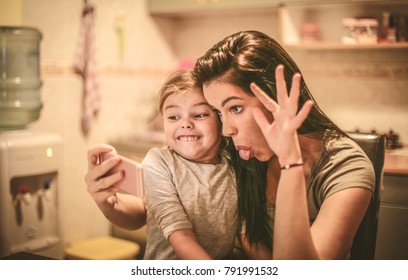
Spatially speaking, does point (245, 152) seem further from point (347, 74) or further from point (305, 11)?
point (305, 11)

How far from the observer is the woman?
119cm

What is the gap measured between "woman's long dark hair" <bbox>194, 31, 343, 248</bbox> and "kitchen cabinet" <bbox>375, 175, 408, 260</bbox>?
1.23 feet

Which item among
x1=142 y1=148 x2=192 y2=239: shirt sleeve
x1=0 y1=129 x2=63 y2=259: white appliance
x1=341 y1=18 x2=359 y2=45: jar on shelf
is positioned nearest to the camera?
x1=142 y1=148 x2=192 y2=239: shirt sleeve

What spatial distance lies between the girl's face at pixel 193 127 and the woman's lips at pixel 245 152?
0.24ft

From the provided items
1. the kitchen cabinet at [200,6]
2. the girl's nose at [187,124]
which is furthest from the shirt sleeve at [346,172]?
the kitchen cabinet at [200,6]

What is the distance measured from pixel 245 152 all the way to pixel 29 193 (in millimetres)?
817

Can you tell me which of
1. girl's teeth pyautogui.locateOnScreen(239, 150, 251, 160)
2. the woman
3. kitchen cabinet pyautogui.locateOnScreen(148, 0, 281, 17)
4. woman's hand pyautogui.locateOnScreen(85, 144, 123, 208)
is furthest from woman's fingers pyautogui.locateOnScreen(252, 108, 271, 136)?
kitchen cabinet pyautogui.locateOnScreen(148, 0, 281, 17)

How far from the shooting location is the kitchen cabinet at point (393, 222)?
1.48 metres

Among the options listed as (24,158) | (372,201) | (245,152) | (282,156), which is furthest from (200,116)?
(24,158)

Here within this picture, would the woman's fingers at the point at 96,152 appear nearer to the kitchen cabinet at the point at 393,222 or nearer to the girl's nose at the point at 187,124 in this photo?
the girl's nose at the point at 187,124

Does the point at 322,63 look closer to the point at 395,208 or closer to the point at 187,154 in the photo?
the point at 395,208

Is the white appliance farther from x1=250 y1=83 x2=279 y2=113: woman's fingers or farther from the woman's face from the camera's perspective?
x1=250 y1=83 x2=279 y2=113: woman's fingers

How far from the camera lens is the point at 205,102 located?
1.31m
